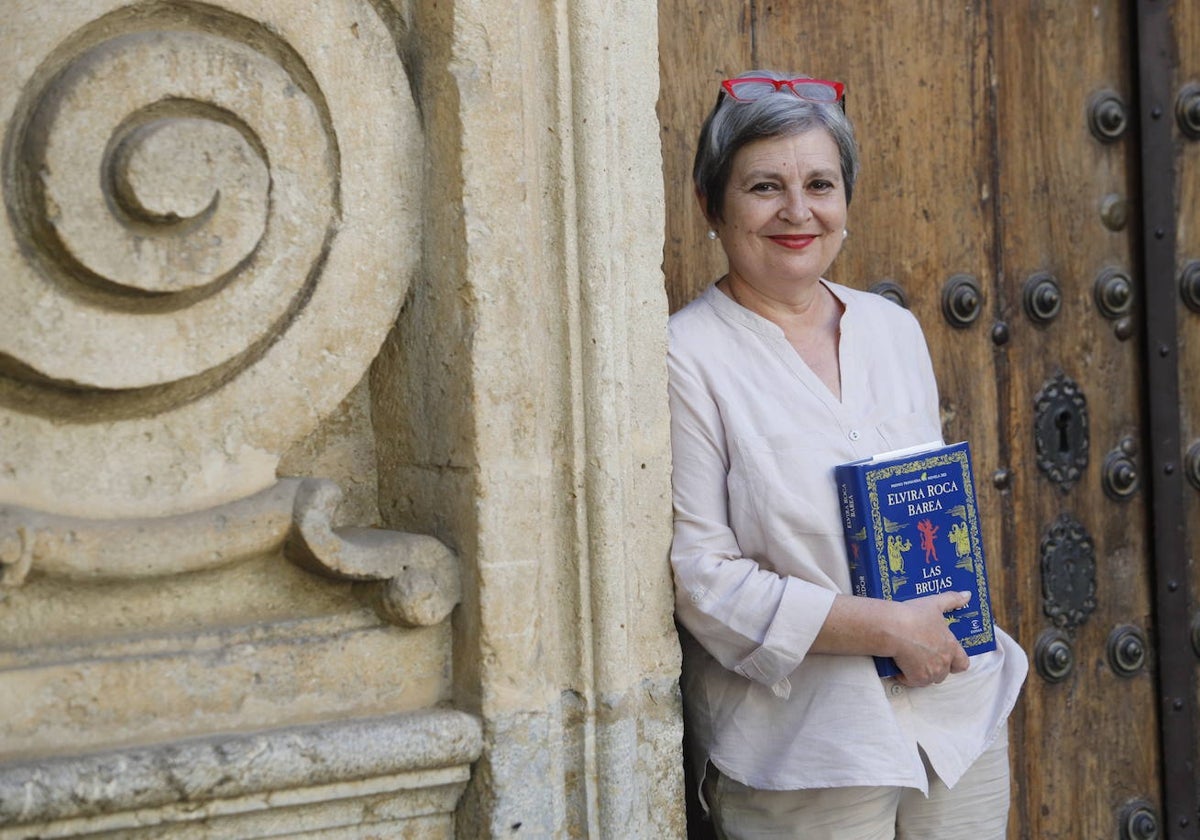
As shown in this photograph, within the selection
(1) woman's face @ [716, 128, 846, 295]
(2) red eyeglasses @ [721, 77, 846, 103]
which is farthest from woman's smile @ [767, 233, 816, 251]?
(2) red eyeglasses @ [721, 77, 846, 103]

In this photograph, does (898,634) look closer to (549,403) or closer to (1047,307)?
(549,403)

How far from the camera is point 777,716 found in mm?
1813

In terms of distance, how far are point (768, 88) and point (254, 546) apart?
2.85ft

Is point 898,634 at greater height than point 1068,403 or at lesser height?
lesser

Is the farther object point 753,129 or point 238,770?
point 753,129

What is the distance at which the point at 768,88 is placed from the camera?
1914 millimetres

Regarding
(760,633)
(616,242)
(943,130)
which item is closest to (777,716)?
(760,633)

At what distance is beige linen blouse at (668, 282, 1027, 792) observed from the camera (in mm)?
1749

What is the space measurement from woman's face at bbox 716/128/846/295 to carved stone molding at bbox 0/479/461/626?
22.8 inches

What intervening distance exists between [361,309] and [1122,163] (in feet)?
4.88

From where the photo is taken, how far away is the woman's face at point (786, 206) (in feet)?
6.21

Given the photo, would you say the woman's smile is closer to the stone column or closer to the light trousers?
the stone column

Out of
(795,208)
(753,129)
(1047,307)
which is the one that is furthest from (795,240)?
(1047,307)

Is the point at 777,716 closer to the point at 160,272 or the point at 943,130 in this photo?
the point at 160,272
